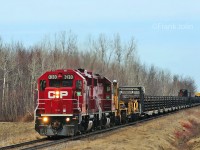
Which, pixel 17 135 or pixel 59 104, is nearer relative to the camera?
pixel 59 104

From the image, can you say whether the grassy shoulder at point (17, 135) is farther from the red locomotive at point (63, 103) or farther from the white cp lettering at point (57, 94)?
the white cp lettering at point (57, 94)

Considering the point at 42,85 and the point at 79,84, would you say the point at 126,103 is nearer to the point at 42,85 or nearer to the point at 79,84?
the point at 79,84

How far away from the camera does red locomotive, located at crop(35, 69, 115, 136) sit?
19.3m

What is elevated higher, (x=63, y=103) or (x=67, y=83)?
(x=67, y=83)

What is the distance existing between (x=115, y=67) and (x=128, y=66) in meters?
3.74

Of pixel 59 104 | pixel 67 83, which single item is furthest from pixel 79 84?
pixel 59 104

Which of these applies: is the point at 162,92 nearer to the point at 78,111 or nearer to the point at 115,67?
the point at 115,67

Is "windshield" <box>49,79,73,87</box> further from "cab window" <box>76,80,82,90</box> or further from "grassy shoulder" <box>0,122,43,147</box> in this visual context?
"grassy shoulder" <box>0,122,43,147</box>

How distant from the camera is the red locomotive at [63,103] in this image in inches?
758

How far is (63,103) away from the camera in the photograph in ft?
63.8

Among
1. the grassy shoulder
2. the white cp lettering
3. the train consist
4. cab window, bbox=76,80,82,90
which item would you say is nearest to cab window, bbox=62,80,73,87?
the train consist

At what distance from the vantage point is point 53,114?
19406 millimetres

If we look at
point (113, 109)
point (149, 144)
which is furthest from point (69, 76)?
point (113, 109)

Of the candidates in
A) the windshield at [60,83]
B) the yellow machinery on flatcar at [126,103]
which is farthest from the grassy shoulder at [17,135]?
the yellow machinery on flatcar at [126,103]
